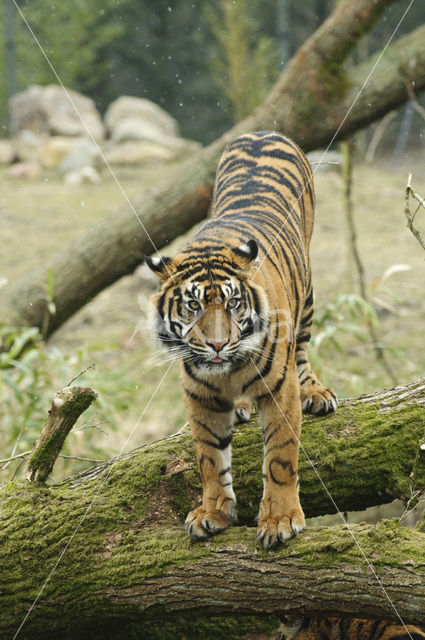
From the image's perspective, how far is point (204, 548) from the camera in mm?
2549

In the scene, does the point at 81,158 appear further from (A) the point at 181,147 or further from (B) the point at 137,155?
(A) the point at 181,147

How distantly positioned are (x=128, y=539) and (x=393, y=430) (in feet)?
3.74

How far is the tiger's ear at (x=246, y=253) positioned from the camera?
2.43 meters

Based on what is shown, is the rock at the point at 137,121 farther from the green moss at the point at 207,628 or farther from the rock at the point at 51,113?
the green moss at the point at 207,628

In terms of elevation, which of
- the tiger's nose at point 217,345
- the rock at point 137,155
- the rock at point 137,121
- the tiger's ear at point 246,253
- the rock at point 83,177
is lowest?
the rock at point 137,121

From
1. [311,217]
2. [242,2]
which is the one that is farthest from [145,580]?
[242,2]

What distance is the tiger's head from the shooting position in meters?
2.32

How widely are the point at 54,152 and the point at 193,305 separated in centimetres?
1297

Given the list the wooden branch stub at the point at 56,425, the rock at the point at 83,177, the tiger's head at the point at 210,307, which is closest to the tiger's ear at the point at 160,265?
the tiger's head at the point at 210,307

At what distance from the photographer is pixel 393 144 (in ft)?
58.9

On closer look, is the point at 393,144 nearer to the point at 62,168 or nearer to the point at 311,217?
the point at 62,168

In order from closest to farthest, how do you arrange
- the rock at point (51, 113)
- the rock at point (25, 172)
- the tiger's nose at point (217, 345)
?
the tiger's nose at point (217, 345) → the rock at point (25, 172) → the rock at point (51, 113)

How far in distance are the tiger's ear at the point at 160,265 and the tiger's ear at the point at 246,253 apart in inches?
8.7

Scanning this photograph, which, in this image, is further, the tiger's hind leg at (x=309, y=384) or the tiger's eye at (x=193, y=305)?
the tiger's hind leg at (x=309, y=384)
